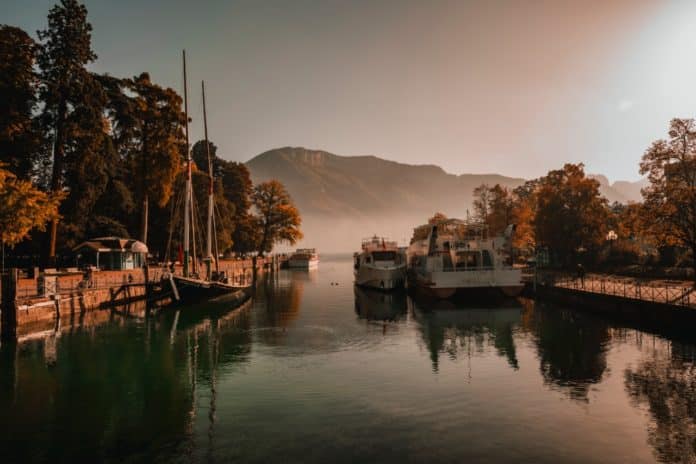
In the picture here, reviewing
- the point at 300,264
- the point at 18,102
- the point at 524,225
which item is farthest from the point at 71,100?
the point at 300,264

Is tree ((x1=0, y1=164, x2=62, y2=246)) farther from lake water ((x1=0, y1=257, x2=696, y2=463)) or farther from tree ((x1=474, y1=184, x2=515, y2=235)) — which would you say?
tree ((x1=474, y1=184, x2=515, y2=235))

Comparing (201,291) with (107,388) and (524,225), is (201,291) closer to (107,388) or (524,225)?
(107,388)

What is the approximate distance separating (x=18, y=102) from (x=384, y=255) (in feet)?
130

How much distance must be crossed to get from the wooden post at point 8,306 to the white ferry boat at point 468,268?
3163 cm

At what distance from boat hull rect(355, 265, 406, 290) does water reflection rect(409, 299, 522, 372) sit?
28.9 feet

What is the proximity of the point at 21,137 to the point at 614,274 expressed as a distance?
193ft

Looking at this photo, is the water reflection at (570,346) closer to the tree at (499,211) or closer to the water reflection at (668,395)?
the water reflection at (668,395)

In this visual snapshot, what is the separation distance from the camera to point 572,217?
182 feet

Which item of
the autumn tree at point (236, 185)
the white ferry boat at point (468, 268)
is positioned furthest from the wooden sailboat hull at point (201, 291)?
the autumn tree at point (236, 185)

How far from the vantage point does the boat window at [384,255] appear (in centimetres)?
5854

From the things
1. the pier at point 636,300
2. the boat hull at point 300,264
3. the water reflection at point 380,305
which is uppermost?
the boat hull at point 300,264

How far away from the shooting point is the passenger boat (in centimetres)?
5409

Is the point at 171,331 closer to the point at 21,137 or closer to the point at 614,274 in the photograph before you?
the point at 21,137

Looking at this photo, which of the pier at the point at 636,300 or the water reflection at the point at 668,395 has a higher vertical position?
the pier at the point at 636,300
